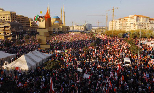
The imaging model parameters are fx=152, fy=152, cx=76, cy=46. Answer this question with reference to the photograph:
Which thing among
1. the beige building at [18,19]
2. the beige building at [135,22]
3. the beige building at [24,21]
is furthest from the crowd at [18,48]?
the beige building at [135,22]

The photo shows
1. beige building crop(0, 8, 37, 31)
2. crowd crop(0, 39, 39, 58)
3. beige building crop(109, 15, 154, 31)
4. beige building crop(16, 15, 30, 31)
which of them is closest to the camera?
crowd crop(0, 39, 39, 58)

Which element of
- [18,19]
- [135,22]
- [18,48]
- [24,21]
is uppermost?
[135,22]

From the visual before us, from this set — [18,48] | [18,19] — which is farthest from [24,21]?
[18,48]

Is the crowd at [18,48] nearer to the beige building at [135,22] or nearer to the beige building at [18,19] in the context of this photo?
the beige building at [18,19]

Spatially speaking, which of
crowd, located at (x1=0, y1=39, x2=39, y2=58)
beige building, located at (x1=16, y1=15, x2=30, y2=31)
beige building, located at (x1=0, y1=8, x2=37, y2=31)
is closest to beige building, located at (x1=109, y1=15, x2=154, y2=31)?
beige building, located at (x1=0, y1=8, x2=37, y2=31)

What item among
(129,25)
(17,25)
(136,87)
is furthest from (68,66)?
(129,25)

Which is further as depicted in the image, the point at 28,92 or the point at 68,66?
the point at 68,66

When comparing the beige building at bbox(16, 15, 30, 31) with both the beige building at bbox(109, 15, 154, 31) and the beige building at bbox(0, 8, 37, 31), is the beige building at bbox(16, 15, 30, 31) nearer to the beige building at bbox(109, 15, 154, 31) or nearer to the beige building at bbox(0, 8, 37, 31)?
the beige building at bbox(0, 8, 37, 31)

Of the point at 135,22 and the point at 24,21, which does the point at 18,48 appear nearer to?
the point at 24,21

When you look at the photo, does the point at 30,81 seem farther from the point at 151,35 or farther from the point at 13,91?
the point at 151,35

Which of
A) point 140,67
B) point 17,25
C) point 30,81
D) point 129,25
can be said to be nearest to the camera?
point 30,81

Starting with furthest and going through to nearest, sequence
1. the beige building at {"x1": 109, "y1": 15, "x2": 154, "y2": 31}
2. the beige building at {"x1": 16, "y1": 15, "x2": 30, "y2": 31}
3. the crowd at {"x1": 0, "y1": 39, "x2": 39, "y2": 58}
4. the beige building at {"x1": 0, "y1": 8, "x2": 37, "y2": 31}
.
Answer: the beige building at {"x1": 109, "y1": 15, "x2": 154, "y2": 31} < the beige building at {"x1": 16, "y1": 15, "x2": 30, "y2": 31} < the beige building at {"x1": 0, "y1": 8, "x2": 37, "y2": 31} < the crowd at {"x1": 0, "y1": 39, "x2": 39, "y2": 58}

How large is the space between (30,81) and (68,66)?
4.95 meters

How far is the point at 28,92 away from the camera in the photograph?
32.6 ft
